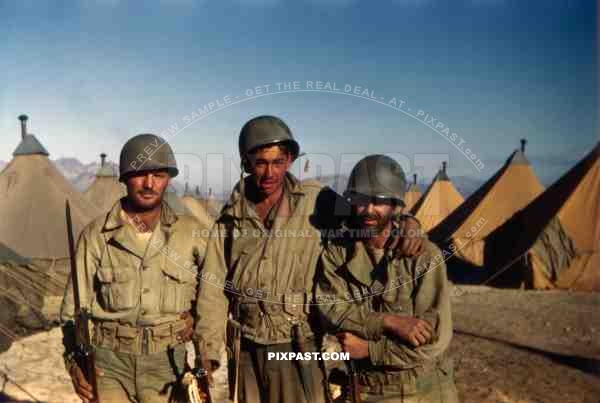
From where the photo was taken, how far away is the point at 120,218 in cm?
313

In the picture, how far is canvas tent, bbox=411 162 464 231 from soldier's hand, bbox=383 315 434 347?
13.5m

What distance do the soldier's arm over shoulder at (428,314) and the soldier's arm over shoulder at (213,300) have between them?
0.95m

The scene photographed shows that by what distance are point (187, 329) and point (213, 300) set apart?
1.05 feet

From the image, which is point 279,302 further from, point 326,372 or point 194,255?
point 194,255

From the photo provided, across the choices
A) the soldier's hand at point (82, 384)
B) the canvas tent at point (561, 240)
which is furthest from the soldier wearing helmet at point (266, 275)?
the canvas tent at point (561, 240)

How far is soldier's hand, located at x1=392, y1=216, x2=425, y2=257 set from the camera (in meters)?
2.50

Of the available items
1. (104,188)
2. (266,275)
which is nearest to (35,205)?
(104,188)

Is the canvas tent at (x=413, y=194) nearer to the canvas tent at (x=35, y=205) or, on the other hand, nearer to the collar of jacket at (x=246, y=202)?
the canvas tent at (x=35, y=205)

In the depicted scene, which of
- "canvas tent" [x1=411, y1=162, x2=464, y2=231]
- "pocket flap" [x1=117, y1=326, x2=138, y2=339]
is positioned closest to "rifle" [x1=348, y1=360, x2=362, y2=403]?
"pocket flap" [x1=117, y1=326, x2=138, y2=339]

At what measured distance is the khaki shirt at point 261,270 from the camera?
286cm

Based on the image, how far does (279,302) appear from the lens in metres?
2.85

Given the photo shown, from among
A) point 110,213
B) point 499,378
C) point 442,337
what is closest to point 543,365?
point 499,378

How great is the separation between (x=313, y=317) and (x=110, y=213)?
1380mm

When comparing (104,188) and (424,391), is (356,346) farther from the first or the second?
(104,188)
